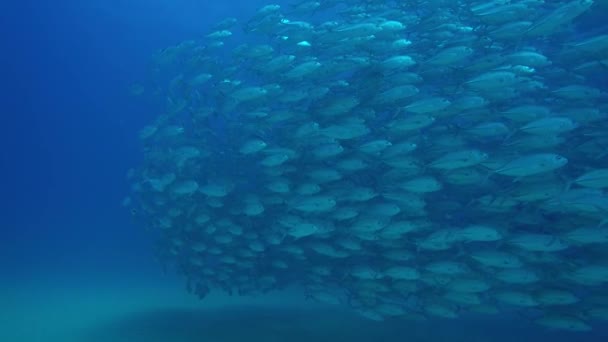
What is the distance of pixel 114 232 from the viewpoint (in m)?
21.3

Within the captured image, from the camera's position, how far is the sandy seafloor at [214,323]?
8.91 m

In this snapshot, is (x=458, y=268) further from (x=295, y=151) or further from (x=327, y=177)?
(x=295, y=151)

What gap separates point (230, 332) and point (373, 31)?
258 inches

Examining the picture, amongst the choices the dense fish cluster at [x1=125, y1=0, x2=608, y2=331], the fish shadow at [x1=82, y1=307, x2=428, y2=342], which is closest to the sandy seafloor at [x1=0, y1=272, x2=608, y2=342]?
the fish shadow at [x1=82, y1=307, x2=428, y2=342]

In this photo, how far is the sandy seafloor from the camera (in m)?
8.91

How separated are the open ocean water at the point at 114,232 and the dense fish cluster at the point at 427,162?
36 centimetres

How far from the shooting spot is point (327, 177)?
7410 mm

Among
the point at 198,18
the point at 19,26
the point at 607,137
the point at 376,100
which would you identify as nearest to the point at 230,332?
the point at 376,100

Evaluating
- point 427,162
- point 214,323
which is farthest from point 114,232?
point 427,162

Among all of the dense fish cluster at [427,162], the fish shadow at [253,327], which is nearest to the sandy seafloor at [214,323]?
the fish shadow at [253,327]

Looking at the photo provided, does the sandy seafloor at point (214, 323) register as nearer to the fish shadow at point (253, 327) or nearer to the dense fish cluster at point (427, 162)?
the fish shadow at point (253, 327)

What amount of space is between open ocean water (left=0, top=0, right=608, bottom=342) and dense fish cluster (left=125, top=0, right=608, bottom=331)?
1.17 ft

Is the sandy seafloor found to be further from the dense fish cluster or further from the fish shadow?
the dense fish cluster

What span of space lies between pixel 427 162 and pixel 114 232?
18.5 m
